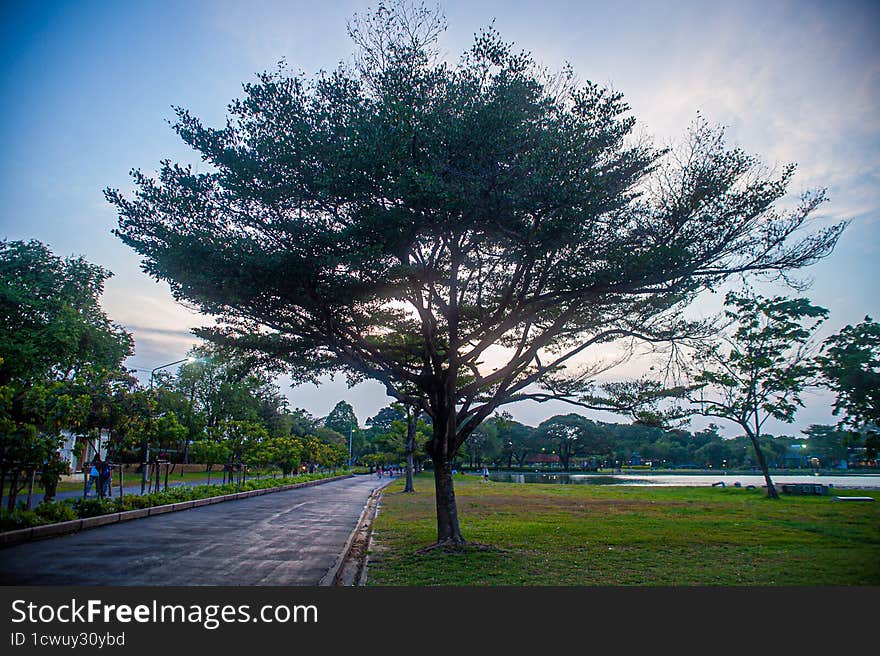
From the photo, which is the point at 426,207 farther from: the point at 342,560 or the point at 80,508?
the point at 80,508

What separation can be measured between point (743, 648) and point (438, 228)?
696 cm

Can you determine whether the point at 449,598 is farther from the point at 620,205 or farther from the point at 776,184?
the point at 776,184

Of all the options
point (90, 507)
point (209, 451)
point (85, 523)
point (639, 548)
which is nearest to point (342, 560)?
point (639, 548)

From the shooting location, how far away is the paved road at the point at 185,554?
7.60 meters

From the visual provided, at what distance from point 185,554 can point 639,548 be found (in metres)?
8.55

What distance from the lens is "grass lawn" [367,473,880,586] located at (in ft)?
26.8

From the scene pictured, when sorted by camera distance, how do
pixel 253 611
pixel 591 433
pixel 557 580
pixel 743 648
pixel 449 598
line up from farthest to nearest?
pixel 591 433, pixel 557 580, pixel 449 598, pixel 253 611, pixel 743 648

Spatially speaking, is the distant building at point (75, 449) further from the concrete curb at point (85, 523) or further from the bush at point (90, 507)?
the concrete curb at point (85, 523)

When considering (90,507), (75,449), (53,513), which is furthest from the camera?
(75,449)

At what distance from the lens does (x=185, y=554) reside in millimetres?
9469

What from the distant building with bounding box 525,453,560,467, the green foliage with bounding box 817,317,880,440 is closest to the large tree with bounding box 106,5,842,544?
the green foliage with bounding box 817,317,880,440

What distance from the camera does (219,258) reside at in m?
9.02

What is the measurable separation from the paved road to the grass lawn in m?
1.32

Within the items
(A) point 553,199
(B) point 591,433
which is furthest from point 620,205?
(B) point 591,433
